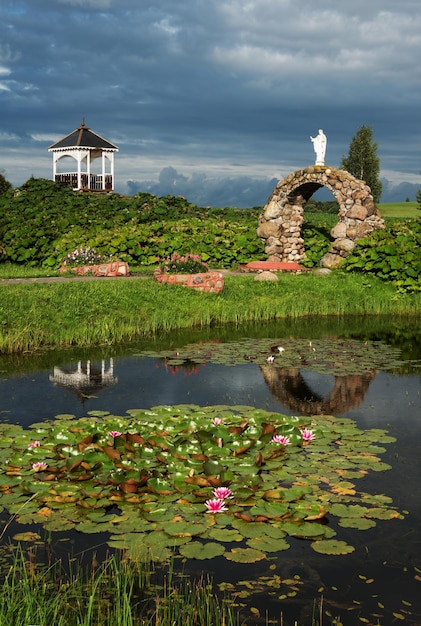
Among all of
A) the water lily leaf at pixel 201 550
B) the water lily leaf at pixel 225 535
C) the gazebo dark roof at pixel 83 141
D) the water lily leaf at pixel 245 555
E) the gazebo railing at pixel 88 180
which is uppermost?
the gazebo dark roof at pixel 83 141

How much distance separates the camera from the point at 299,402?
1058 centimetres

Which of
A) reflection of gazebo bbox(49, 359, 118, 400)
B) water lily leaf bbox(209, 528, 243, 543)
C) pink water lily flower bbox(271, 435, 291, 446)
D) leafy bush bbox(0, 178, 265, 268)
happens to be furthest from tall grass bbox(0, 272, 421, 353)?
water lily leaf bbox(209, 528, 243, 543)

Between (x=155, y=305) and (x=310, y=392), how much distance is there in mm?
7637

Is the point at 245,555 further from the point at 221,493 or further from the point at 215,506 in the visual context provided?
the point at 221,493

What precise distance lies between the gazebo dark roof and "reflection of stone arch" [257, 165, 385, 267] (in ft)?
71.9

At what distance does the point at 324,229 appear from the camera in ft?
104

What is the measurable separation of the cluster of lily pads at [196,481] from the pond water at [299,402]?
0.65ft

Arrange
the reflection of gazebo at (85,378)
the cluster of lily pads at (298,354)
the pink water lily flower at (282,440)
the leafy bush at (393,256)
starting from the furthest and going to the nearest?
the leafy bush at (393,256)
the cluster of lily pads at (298,354)
the reflection of gazebo at (85,378)
the pink water lily flower at (282,440)

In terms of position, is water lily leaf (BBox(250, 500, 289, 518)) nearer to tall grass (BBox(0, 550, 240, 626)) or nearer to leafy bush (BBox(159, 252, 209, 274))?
tall grass (BBox(0, 550, 240, 626))

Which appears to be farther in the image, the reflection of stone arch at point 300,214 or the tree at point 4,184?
the tree at point 4,184

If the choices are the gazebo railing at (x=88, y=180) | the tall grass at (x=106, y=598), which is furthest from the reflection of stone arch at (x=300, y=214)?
the tall grass at (x=106, y=598)

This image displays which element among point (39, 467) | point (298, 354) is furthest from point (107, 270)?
point (39, 467)

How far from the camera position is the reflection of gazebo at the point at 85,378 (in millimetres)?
11305

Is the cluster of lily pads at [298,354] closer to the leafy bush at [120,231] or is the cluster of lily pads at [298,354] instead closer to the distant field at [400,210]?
the leafy bush at [120,231]
